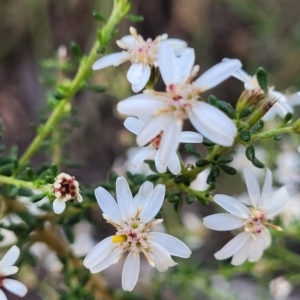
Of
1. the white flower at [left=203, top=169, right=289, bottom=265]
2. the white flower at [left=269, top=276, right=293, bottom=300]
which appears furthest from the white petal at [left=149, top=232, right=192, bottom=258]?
the white flower at [left=269, top=276, right=293, bottom=300]

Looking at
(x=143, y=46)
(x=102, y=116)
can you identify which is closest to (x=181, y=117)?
(x=143, y=46)

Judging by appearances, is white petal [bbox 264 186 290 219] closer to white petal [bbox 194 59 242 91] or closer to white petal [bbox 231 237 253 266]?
white petal [bbox 231 237 253 266]

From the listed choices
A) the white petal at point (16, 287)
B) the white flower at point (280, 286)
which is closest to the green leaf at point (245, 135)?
the white petal at point (16, 287)

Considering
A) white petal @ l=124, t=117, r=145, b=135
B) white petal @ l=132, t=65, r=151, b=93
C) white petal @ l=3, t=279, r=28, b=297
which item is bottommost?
white petal @ l=3, t=279, r=28, b=297

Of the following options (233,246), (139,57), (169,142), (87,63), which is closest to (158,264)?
(233,246)

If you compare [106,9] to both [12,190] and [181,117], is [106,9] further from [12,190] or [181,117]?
[181,117]

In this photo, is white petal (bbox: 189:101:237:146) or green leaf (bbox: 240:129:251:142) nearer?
white petal (bbox: 189:101:237:146)

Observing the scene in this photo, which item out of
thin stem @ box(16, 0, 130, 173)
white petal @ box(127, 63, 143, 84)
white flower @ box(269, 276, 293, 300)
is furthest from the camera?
white flower @ box(269, 276, 293, 300)

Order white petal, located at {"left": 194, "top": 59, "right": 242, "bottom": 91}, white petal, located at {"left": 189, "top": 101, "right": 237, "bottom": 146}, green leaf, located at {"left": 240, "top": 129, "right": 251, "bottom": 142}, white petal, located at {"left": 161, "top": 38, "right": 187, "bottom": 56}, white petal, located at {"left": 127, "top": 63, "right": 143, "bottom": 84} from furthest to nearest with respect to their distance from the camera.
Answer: white petal, located at {"left": 161, "top": 38, "right": 187, "bottom": 56}
white petal, located at {"left": 127, "top": 63, "right": 143, "bottom": 84}
green leaf, located at {"left": 240, "top": 129, "right": 251, "bottom": 142}
white petal, located at {"left": 194, "top": 59, "right": 242, "bottom": 91}
white petal, located at {"left": 189, "top": 101, "right": 237, "bottom": 146}
